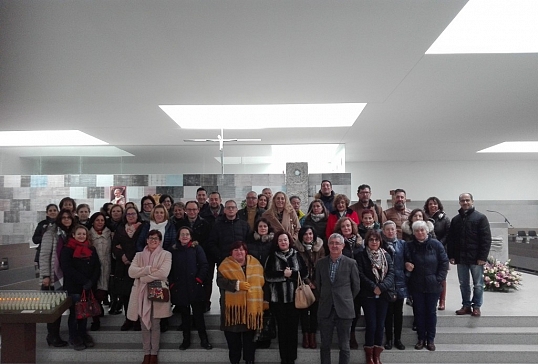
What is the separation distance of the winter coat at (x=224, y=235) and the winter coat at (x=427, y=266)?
2139 millimetres

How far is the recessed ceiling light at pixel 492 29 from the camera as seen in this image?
4.24 m

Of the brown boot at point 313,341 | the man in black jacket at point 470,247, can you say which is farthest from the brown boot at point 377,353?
the man in black jacket at point 470,247

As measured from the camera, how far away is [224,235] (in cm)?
564

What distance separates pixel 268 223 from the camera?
545 centimetres

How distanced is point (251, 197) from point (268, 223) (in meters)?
0.82

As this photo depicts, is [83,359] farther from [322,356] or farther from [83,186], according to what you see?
[83,186]

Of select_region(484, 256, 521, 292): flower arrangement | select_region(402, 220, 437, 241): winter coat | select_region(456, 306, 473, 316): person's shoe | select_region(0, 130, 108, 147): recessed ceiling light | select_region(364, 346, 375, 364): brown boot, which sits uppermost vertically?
select_region(0, 130, 108, 147): recessed ceiling light

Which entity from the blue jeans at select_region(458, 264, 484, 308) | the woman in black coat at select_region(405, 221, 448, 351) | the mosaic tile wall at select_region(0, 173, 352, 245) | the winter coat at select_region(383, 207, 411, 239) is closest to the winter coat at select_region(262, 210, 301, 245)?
the winter coat at select_region(383, 207, 411, 239)

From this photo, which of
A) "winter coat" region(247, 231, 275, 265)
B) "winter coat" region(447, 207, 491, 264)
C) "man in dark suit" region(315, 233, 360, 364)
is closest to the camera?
"man in dark suit" region(315, 233, 360, 364)

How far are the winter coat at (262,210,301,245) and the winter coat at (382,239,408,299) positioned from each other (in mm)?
1215

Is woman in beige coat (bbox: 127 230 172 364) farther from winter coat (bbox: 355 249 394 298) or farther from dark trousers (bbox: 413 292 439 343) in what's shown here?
dark trousers (bbox: 413 292 439 343)

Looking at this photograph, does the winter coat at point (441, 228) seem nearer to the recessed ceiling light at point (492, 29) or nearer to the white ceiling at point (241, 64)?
the white ceiling at point (241, 64)

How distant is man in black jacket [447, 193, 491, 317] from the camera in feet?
19.5

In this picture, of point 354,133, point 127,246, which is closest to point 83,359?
point 127,246
